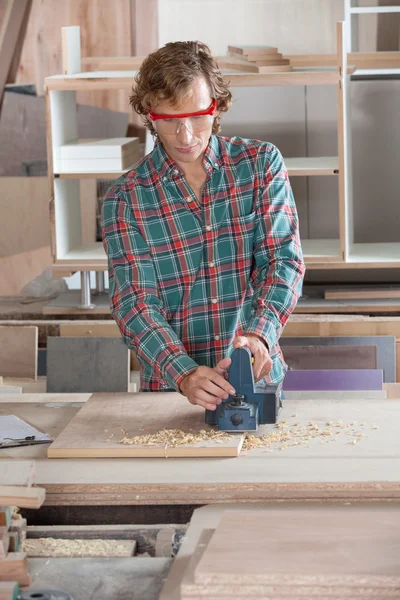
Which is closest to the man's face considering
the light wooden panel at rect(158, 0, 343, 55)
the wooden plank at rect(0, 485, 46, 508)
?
the wooden plank at rect(0, 485, 46, 508)

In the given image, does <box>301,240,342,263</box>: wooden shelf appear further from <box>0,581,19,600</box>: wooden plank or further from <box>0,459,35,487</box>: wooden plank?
<box>0,581,19,600</box>: wooden plank

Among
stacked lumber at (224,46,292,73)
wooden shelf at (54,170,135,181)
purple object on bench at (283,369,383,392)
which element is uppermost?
stacked lumber at (224,46,292,73)

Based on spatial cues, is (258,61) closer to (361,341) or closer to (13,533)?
(361,341)

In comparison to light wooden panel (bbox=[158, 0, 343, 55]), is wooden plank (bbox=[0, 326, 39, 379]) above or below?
below

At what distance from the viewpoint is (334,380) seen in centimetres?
356

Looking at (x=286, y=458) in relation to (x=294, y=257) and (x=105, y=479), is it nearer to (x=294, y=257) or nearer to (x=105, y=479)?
(x=105, y=479)

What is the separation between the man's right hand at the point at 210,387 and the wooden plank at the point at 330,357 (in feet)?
5.21

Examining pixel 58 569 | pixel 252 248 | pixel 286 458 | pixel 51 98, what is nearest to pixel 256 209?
pixel 252 248

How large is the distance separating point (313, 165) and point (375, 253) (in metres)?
0.52

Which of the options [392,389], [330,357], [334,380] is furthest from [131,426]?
[330,357]

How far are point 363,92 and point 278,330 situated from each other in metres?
2.48

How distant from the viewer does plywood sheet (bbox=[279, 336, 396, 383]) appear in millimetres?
3814

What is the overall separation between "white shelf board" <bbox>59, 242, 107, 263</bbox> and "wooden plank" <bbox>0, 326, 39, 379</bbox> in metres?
0.55

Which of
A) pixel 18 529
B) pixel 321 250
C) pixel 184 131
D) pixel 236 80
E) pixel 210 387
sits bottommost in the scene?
pixel 18 529
